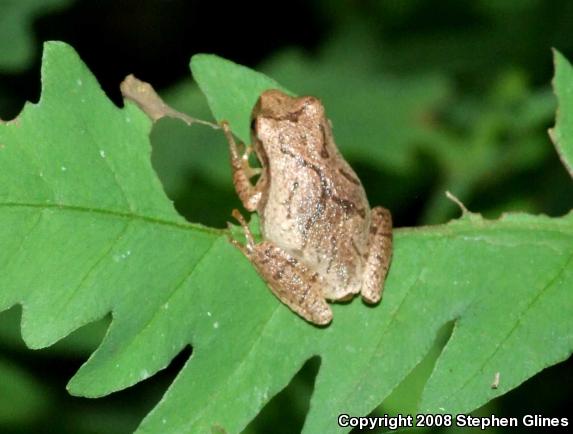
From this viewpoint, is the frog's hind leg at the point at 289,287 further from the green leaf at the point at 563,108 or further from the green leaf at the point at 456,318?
the green leaf at the point at 563,108

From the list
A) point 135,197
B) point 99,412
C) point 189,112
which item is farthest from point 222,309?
point 189,112

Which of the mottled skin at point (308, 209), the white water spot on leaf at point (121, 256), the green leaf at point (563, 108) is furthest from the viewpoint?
the green leaf at point (563, 108)

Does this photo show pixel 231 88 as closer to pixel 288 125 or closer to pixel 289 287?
pixel 288 125

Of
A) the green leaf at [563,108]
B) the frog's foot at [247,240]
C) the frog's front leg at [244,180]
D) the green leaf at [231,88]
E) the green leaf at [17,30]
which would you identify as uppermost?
the green leaf at [17,30]

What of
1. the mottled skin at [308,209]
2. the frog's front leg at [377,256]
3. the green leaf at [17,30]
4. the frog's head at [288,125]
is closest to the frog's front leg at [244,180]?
the mottled skin at [308,209]

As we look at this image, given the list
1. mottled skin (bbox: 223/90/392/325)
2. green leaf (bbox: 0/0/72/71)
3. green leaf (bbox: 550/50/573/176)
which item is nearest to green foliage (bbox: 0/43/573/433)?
mottled skin (bbox: 223/90/392/325)

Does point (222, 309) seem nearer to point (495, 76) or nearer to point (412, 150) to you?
point (412, 150)

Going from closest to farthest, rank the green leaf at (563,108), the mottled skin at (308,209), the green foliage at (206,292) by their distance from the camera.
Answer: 1. the green foliage at (206,292)
2. the mottled skin at (308,209)
3. the green leaf at (563,108)
